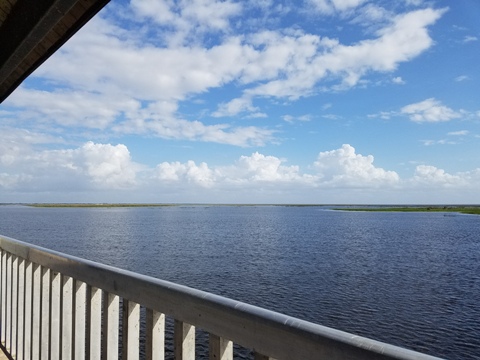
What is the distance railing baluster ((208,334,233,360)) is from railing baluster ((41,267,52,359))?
172cm

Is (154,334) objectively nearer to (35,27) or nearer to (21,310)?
(21,310)

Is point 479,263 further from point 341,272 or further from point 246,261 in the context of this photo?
point 246,261

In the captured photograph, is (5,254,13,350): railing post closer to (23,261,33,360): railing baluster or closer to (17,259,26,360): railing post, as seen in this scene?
(17,259,26,360): railing post

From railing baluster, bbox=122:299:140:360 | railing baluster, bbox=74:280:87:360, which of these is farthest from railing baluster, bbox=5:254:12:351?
railing baluster, bbox=122:299:140:360

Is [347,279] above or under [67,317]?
under

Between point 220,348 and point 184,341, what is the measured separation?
0.73 feet

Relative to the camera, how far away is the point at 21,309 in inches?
122

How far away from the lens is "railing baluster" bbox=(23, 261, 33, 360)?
115 inches

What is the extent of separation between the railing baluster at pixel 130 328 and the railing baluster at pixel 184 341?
355mm

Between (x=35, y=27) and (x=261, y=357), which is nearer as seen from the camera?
(x=261, y=357)

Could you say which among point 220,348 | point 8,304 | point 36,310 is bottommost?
point 8,304

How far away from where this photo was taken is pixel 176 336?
5.45ft

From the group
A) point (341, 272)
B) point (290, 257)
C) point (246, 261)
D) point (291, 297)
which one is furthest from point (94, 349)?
point (290, 257)

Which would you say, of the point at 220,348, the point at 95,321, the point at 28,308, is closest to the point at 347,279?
the point at 28,308
